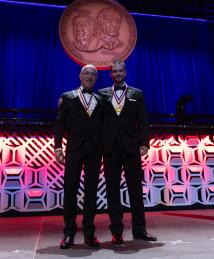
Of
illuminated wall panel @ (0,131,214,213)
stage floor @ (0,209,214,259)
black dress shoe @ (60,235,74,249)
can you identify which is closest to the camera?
stage floor @ (0,209,214,259)

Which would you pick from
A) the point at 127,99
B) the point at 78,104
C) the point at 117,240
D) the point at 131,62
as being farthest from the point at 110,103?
the point at 131,62

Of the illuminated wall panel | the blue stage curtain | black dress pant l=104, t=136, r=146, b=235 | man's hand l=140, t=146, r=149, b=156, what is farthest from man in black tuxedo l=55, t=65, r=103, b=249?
the blue stage curtain

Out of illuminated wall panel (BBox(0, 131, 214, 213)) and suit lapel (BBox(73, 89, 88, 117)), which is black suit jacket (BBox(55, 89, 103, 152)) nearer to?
suit lapel (BBox(73, 89, 88, 117))

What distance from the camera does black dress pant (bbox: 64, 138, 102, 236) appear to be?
6.44ft

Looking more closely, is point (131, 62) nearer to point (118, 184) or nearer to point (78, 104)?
point (78, 104)

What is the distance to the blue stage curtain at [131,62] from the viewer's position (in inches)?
240

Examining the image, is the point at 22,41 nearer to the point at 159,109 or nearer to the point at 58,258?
the point at 159,109

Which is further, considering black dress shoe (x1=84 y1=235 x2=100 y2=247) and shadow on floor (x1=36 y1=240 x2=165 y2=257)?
black dress shoe (x1=84 y1=235 x2=100 y2=247)

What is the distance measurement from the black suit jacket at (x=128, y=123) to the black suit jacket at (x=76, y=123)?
0.18 feet

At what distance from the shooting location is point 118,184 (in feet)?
6.86

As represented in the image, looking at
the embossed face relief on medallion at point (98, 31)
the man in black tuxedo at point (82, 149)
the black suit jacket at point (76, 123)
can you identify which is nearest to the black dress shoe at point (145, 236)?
the man in black tuxedo at point (82, 149)

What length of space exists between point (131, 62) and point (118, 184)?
16.6 ft

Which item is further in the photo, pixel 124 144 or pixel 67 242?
pixel 124 144

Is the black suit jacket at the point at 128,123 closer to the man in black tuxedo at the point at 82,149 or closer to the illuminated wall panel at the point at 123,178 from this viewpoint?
the man in black tuxedo at the point at 82,149
